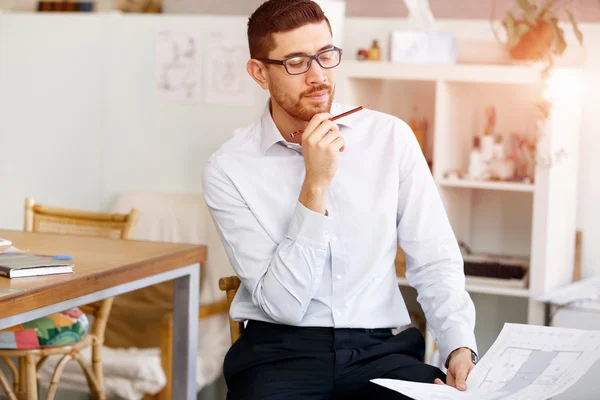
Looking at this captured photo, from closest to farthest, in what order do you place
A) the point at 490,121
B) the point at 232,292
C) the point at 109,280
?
1. the point at 232,292
2. the point at 109,280
3. the point at 490,121

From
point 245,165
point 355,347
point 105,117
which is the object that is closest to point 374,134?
point 245,165

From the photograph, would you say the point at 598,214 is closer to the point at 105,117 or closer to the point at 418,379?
the point at 418,379

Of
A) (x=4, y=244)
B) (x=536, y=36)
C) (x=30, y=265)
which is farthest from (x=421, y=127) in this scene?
(x=30, y=265)

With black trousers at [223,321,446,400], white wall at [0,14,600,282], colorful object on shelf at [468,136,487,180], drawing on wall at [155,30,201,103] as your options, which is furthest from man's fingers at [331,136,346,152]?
drawing on wall at [155,30,201,103]

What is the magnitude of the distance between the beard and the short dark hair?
111 millimetres

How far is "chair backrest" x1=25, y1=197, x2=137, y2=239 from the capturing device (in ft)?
10.5

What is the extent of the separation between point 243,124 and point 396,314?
86.3 inches

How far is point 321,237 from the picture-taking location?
1.84 metres

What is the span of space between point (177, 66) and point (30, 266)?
2.07 meters

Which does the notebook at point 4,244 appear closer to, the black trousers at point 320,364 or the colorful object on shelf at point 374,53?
the black trousers at point 320,364

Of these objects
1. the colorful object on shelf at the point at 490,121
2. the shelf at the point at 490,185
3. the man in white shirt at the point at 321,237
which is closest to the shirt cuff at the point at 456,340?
the man in white shirt at the point at 321,237

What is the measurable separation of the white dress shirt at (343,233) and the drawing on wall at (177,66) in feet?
6.79

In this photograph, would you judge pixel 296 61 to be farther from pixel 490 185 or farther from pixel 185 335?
pixel 490 185

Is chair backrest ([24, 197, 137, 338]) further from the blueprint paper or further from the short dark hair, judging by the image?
the blueprint paper
